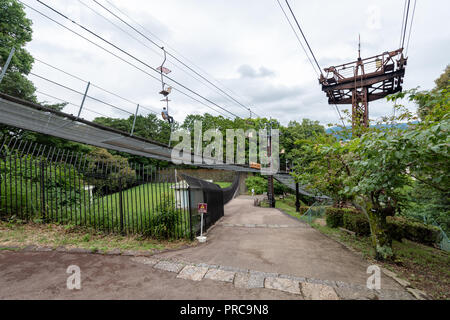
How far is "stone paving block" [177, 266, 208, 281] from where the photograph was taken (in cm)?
357

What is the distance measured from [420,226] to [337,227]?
126 inches

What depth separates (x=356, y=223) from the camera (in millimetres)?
7996

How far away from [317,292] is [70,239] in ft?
18.7

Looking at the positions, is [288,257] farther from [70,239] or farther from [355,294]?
[70,239]

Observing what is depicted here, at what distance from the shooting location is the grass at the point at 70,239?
181 inches

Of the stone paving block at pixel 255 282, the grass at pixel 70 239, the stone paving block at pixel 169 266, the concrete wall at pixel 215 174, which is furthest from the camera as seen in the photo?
the concrete wall at pixel 215 174

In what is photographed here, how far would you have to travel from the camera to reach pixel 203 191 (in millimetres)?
6840

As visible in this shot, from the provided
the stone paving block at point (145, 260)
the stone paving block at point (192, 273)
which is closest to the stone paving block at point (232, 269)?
the stone paving block at point (192, 273)

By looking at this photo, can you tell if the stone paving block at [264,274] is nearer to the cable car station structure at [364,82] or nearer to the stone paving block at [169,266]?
the stone paving block at [169,266]

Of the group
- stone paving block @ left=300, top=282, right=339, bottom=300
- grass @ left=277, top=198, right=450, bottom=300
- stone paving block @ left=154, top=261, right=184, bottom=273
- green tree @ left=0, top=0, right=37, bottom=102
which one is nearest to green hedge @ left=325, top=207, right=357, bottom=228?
grass @ left=277, top=198, right=450, bottom=300

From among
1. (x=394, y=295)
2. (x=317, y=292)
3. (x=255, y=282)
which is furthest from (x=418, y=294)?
(x=255, y=282)

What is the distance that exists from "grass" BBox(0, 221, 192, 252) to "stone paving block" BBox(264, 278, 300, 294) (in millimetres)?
2642

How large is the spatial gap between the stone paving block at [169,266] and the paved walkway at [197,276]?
2 centimetres
